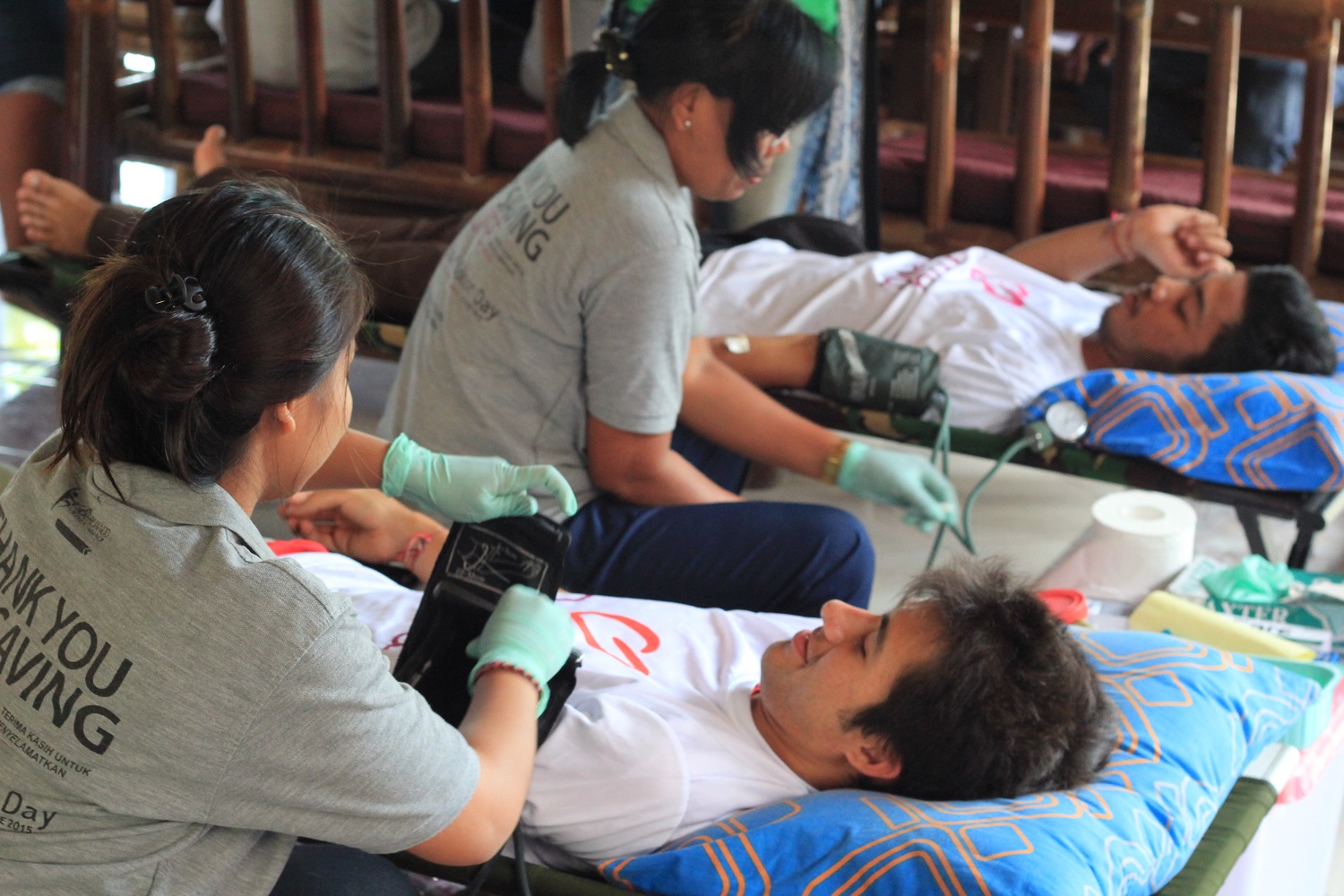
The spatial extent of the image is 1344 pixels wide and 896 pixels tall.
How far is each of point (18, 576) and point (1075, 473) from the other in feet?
5.96

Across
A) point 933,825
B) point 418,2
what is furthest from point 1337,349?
point 418,2

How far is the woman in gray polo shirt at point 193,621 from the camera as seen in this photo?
0.94 metres

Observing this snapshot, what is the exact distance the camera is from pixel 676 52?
5.72 feet

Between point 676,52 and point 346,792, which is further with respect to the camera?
point 676,52

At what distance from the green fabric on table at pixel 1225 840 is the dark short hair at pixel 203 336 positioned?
92 cm

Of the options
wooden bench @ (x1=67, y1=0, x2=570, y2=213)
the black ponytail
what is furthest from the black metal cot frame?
wooden bench @ (x1=67, y1=0, x2=570, y2=213)

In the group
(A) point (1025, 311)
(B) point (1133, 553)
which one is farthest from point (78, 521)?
(A) point (1025, 311)

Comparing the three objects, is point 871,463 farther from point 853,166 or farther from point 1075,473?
point 853,166

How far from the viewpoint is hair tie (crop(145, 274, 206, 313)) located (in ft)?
3.03

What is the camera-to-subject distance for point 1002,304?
2.66 metres

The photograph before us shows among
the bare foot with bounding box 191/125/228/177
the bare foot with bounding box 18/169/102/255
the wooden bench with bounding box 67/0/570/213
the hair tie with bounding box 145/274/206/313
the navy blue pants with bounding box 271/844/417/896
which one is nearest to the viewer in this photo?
the hair tie with bounding box 145/274/206/313

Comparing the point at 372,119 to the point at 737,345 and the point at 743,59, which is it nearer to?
the point at 737,345

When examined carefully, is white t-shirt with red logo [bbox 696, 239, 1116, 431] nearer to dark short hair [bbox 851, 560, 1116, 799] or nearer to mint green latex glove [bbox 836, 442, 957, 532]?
mint green latex glove [bbox 836, 442, 957, 532]

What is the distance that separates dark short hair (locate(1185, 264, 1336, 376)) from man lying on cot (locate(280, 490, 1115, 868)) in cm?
131
